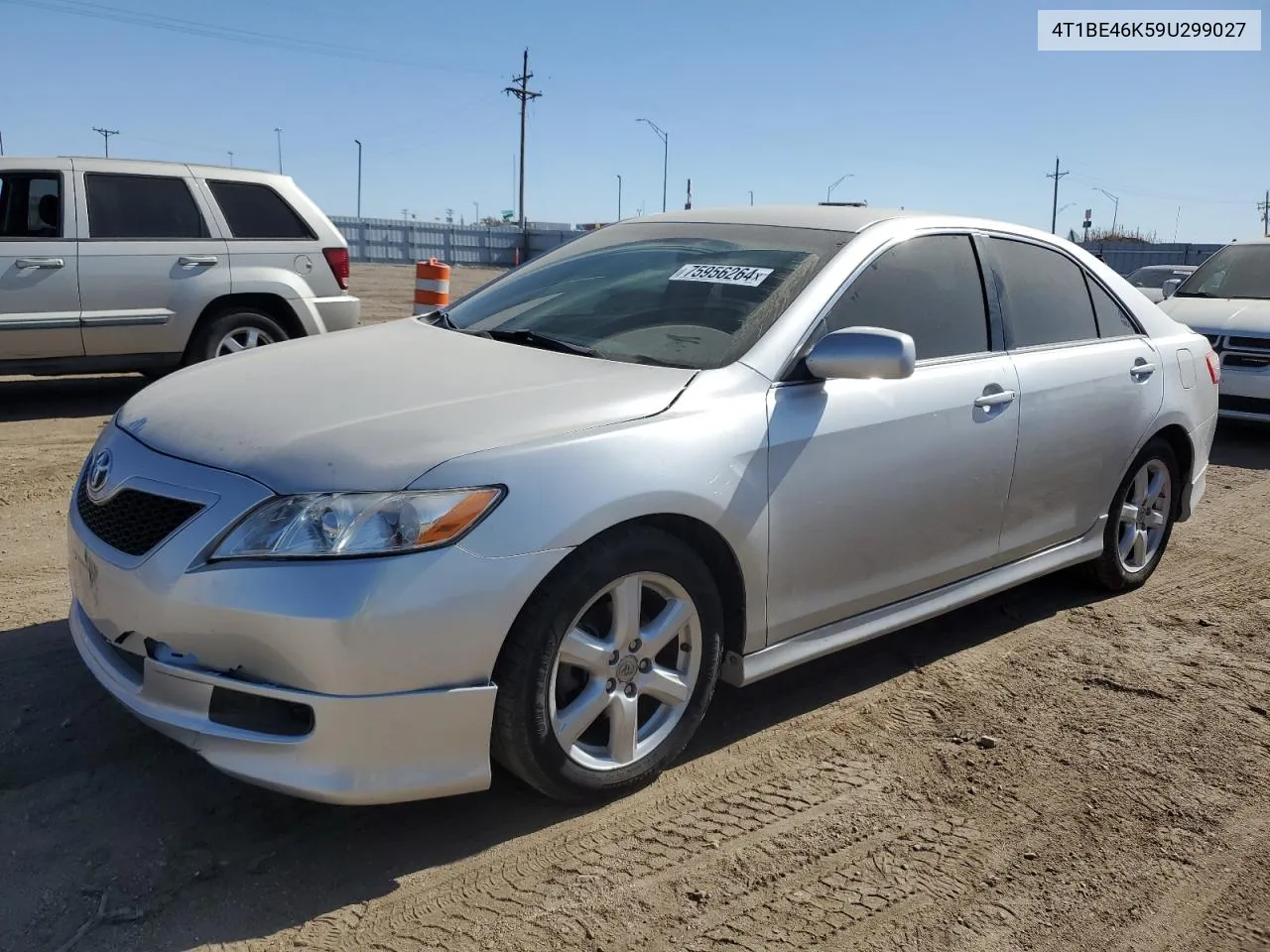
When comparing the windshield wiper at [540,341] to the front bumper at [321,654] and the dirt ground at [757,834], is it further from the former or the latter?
the dirt ground at [757,834]

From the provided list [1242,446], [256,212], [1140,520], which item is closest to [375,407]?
[1140,520]

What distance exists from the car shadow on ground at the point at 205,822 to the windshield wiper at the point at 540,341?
1288 millimetres

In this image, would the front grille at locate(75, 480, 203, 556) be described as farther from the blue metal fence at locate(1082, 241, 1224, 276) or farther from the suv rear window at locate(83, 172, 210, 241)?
the blue metal fence at locate(1082, 241, 1224, 276)

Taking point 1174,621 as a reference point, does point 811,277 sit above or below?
above

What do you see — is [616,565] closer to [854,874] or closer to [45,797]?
[854,874]

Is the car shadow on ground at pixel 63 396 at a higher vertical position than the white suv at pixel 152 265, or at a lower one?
lower

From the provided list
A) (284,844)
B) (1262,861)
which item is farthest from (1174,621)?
(284,844)

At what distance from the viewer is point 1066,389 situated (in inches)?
173

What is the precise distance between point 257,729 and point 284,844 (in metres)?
0.40

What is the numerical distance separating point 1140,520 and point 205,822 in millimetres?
4127

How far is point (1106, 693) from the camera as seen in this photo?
162 inches

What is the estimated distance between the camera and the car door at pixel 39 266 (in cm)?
779

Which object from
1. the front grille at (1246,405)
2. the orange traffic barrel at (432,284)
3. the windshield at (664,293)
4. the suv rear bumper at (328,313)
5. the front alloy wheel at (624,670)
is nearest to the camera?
the front alloy wheel at (624,670)

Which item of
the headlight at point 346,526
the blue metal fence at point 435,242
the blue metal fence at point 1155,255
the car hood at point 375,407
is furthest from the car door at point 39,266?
the blue metal fence at point 1155,255
